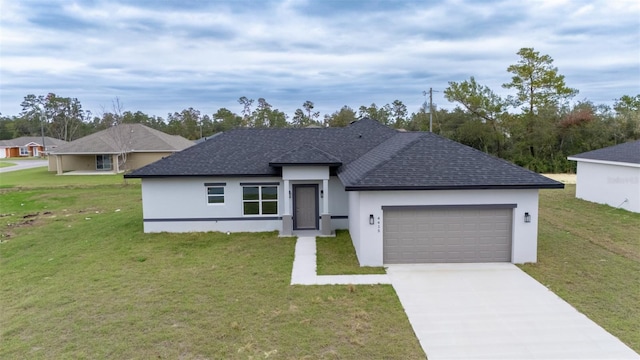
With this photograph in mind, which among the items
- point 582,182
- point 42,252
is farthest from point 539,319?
point 582,182

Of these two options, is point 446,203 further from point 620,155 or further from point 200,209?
point 620,155

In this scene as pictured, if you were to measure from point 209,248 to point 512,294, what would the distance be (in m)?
9.07

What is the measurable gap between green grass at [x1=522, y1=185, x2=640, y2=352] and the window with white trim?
35.0 feet

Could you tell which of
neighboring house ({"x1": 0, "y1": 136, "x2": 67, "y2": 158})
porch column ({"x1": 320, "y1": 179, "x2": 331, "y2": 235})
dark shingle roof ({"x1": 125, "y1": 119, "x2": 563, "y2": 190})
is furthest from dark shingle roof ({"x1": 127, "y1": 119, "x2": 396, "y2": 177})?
neighboring house ({"x1": 0, "y1": 136, "x2": 67, "y2": 158})

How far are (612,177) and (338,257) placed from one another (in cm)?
1656

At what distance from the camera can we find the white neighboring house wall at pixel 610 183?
1827 centimetres

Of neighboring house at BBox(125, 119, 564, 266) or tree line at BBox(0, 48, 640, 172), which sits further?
tree line at BBox(0, 48, 640, 172)

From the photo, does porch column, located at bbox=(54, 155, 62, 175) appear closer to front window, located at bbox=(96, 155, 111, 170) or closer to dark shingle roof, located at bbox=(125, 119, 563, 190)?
front window, located at bbox=(96, 155, 111, 170)

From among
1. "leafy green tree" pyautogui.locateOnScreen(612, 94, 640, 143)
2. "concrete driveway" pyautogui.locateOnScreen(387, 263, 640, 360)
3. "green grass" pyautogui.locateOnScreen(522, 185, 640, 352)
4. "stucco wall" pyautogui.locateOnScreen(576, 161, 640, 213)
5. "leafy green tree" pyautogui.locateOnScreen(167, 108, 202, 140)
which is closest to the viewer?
"concrete driveway" pyautogui.locateOnScreen(387, 263, 640, 360)

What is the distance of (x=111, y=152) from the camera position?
3772cm

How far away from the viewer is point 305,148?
1510 centimetres

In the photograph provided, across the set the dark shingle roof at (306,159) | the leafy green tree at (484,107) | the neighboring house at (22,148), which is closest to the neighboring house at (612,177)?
the dark shingle roof at (306,159)

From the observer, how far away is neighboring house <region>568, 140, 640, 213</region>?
1830cm

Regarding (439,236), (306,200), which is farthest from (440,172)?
(306,200)
